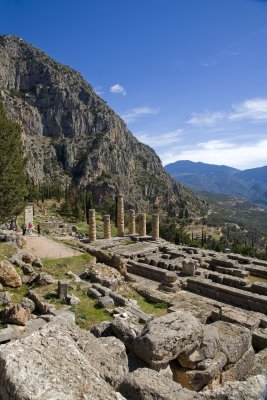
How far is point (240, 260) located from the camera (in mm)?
30750

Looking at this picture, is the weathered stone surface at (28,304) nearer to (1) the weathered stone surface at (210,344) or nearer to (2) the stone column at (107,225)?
(1) the weathered stone surface at (210,344)

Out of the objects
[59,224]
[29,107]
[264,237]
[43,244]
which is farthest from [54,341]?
[264,237]

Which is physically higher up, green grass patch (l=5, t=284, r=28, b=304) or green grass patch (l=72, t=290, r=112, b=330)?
green grass patch (l=5, t=284, r=28, b=304)

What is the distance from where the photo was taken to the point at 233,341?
9758 mm

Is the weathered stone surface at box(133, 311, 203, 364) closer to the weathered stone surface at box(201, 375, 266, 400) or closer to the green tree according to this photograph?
the weathered stone surface at box(201, 375, 266, 400)

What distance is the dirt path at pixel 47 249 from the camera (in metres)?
24.1

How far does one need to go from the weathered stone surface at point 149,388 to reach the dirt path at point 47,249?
18039 mm

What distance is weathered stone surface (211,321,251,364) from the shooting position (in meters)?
9.48

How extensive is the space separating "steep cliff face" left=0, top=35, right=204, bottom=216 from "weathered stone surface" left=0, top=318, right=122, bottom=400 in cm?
12626

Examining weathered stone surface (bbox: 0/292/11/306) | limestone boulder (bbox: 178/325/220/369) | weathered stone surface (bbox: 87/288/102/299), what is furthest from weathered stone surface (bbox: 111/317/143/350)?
weathered stone surface (bbox: 87/288/102/299)

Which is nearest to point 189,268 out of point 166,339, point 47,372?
point 166,339

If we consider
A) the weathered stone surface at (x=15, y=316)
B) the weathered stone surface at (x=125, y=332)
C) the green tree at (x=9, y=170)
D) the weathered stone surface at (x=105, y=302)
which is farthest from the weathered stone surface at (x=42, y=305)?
the green tree at (x=9, y=170)

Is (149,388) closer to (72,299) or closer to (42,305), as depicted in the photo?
(42,305)

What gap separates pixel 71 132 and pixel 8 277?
152412 millimetres
